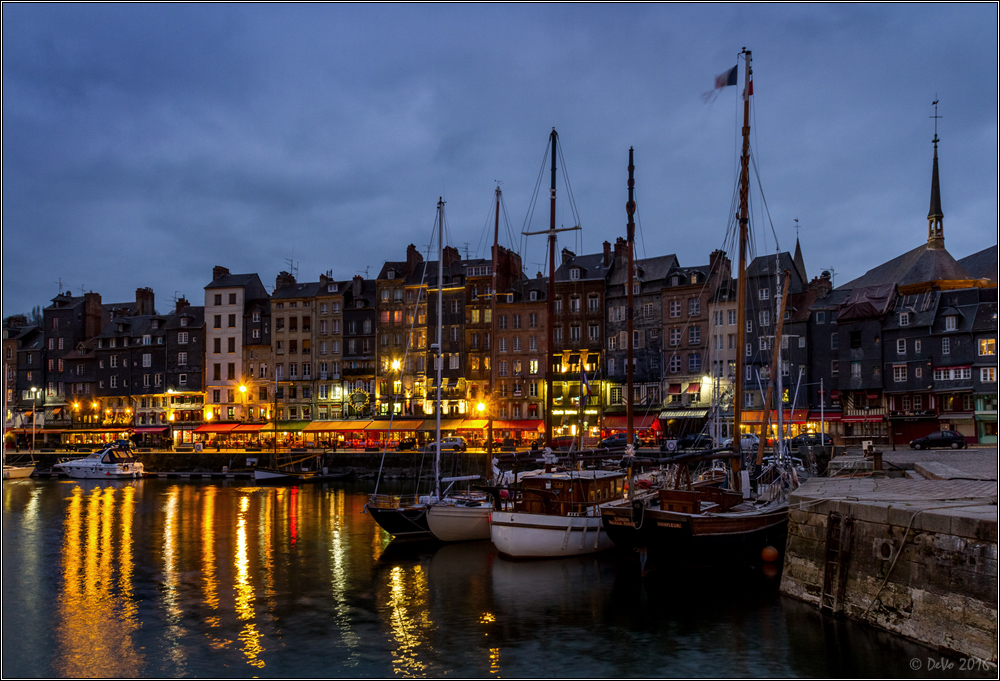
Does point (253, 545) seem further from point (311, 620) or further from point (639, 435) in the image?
point (639, 435)

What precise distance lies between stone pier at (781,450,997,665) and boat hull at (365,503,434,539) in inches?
611

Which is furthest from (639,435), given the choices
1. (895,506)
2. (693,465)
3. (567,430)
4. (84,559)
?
(895,506)

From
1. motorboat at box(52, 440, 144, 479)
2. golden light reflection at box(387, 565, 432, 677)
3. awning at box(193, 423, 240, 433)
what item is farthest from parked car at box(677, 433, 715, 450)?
awning at box(193, 423, 240, 433)

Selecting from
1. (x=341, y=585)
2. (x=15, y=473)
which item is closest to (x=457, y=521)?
(x=341, y=585)

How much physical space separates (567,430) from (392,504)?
43.3 metres

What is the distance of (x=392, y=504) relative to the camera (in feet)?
109

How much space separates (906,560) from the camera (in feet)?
53.8

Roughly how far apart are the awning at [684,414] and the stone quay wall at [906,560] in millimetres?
46943

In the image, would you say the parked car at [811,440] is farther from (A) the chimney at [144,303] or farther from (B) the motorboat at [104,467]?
(A) the chimney at [144,303]

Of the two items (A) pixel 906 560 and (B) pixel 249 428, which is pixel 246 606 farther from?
(B) pixel 249 428

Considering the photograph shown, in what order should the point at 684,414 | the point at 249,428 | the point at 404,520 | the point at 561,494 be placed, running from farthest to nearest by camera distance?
the point at 249,428 → the point at 684,414 → the point at 404,520 → the point at 561,494

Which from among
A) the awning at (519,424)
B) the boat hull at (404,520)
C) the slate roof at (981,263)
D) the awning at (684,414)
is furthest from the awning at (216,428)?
the slate roof at (981,263)

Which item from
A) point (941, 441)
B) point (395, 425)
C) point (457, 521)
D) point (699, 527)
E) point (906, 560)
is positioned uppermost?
point (395, 425)

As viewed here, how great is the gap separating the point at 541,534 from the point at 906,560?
13977mm
